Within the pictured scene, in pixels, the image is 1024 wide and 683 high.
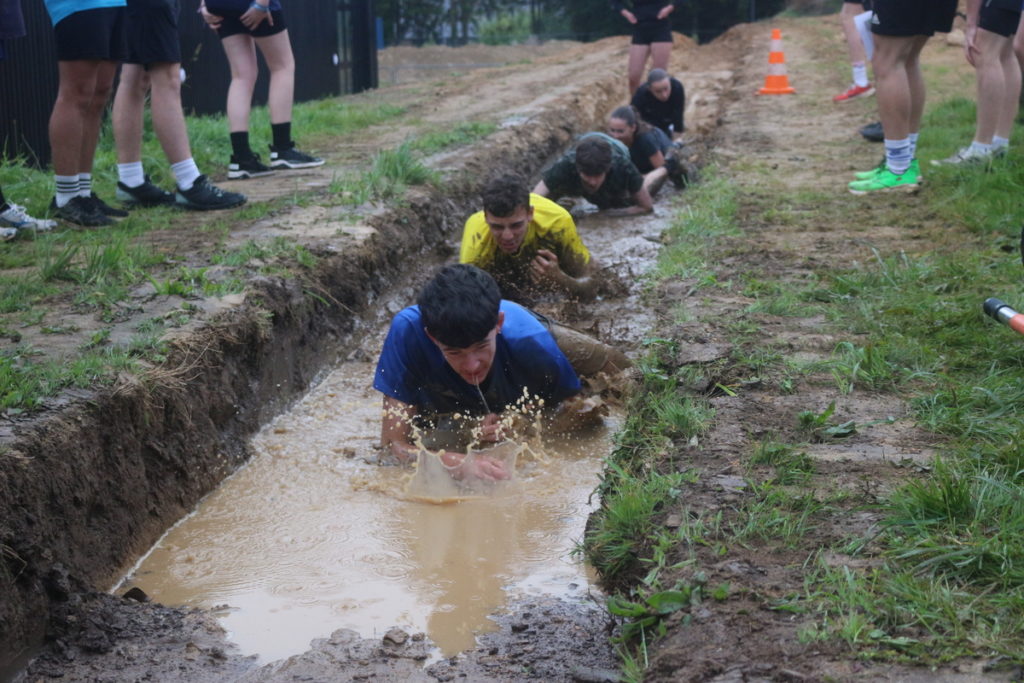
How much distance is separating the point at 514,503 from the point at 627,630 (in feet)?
4.96

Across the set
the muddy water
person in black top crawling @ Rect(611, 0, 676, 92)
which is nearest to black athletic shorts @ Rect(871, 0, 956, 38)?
the muddy water

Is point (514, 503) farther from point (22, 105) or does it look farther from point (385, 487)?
point (22, 105)

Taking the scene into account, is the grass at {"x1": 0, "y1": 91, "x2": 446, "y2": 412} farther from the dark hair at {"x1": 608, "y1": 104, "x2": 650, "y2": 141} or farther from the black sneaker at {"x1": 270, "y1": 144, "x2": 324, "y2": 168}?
the dark hair at {"x1": 608, "y1": 104, "x2": 650, "y2": 141}

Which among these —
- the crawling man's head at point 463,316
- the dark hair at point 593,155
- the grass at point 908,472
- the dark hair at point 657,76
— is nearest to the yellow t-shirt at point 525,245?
the grass at point 908,472

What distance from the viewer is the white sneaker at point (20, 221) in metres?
5.73

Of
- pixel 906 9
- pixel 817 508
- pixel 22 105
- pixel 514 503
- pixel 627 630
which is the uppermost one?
pixel 906 9

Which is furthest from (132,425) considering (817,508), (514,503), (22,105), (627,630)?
(22,105)

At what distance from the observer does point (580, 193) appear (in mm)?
8094

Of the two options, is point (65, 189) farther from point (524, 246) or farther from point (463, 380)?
point (463, 380)

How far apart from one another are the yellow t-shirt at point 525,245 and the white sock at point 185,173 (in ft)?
5.79

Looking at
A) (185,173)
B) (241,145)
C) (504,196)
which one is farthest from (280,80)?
(504,196)

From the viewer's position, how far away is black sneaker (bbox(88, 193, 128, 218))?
612cm

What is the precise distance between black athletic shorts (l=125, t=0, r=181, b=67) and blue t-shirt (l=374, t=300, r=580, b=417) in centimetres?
277

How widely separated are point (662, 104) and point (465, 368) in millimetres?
7674
